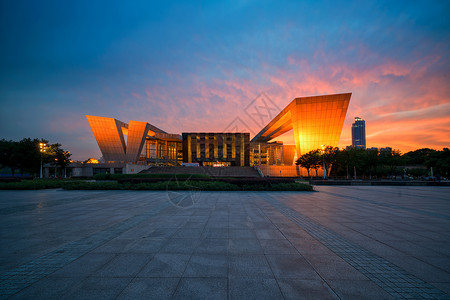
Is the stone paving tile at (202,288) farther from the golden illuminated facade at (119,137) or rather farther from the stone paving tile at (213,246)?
the golden illuminated facade at (119,137)

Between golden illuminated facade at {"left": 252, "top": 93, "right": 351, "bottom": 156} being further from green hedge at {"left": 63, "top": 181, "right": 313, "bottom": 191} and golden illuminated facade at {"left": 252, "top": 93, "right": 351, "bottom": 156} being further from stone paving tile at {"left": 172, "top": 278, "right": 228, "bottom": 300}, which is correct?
Result: stone paving tile at {"left": 172, "top": 278, "right": 228, "bottom": 300}

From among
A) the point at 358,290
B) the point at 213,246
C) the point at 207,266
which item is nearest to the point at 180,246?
the point at 213,246

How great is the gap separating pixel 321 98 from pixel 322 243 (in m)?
44.6

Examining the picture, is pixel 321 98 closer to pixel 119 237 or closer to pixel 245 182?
pixel 245 182

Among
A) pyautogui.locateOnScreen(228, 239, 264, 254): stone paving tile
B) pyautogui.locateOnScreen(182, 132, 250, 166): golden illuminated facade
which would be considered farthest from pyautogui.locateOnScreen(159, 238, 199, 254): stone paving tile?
pyautogui.locateOnScreen(182, 132, 250, 166): golden illuminated facade

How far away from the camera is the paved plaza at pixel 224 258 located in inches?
130

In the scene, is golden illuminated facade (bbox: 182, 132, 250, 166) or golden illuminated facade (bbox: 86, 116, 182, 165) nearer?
golden illuminated facade (bbox: 86, 116, 182, 165)

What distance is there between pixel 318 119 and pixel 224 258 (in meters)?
46.6

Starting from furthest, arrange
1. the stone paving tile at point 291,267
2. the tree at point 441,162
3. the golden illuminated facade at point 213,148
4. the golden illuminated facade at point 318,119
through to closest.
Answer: the golden illuminated facade at point 213,148, the golden illuminated facade at point 318,119, the tree at point 441,162, the stone paving tile at point 291,267

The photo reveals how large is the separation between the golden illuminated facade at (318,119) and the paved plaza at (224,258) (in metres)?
39.6

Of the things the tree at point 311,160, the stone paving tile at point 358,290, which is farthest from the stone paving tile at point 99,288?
the tree at point 311,160

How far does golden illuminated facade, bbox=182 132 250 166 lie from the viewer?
83.8m

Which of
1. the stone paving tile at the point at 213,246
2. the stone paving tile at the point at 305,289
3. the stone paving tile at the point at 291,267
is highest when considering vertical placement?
the stone paving tile at the point at 305,289

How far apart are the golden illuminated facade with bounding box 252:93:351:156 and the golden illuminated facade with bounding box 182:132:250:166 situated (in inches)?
1543
